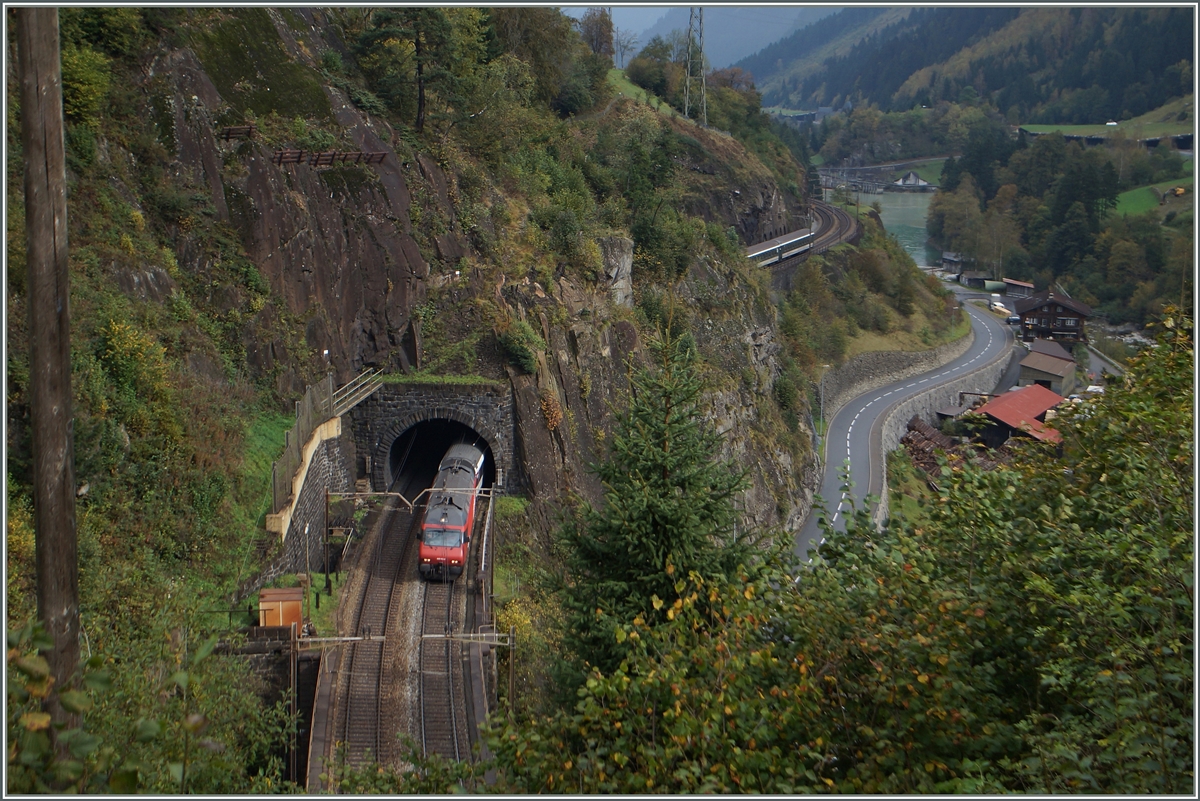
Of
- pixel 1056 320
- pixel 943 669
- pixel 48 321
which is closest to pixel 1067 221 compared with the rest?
pixel 1056 320

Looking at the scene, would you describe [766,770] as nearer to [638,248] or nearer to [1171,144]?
[638,248]

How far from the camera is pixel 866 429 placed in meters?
53.9

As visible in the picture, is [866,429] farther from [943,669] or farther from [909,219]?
[909,219]

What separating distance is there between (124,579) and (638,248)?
28.7m

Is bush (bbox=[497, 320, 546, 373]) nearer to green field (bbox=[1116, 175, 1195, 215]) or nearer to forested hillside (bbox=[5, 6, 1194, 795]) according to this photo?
forested hillside (bbox=[5, 6, 1194, 795])

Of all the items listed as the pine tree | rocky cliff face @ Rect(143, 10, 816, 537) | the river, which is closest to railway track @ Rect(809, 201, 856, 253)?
the river

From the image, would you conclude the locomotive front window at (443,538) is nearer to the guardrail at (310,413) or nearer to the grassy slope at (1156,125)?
the guardrail at (310,413)

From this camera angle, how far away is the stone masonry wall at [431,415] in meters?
24.3

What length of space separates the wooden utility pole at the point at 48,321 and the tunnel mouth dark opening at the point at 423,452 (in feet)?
61.3

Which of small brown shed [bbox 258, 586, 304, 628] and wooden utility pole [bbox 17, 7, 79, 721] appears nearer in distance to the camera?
wooden utility pole [bbox 17, 7, 79, 721]

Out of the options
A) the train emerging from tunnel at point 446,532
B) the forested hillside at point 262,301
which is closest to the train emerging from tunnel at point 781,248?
the forested hillside at point 262,301

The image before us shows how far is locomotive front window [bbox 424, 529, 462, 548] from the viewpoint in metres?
19.0

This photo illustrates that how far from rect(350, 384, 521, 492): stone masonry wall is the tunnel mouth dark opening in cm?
27

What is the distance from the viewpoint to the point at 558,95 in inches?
1924
